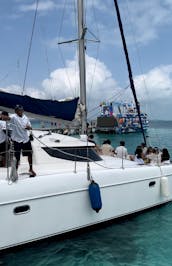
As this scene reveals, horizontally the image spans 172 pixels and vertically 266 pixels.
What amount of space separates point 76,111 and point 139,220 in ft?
11.6

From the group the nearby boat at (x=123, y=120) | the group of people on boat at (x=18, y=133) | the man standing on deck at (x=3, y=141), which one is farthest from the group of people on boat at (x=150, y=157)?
the nearby boat at (x=123, y=120)

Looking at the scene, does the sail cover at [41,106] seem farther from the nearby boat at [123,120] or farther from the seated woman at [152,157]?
the nearby boat at [123,120]

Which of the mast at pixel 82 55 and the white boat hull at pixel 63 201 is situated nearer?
the white boat hull at pixel 63 201

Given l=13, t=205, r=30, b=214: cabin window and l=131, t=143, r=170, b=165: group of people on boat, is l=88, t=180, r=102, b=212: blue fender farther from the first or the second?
l=131, t=143, r=170, b=165: group of people on boat

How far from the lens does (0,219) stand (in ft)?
17.5

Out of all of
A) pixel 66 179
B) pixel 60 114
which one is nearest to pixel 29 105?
pixel 60 114

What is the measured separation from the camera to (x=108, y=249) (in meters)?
6.25

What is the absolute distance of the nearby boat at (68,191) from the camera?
5.57 m

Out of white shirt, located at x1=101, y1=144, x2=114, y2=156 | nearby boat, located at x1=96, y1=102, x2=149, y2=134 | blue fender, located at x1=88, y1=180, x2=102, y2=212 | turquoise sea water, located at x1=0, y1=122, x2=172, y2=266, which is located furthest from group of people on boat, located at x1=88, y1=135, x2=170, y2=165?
nearby boat, located at x1=96, y1=102, x2=149, y2=134

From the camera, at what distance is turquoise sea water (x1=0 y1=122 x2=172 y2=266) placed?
226 inches

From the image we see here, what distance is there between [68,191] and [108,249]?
4.78ft

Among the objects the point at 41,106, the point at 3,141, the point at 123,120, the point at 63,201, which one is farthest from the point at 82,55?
the point at 123,120

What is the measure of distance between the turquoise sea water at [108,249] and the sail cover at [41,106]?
333cm

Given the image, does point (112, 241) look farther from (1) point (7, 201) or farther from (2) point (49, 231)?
(1) point (7, 201)
